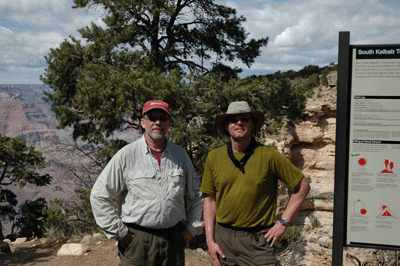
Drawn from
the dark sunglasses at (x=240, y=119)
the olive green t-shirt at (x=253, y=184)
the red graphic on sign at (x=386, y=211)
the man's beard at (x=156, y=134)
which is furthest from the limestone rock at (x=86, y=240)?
the red graphic on sign at (x=386, y=211)

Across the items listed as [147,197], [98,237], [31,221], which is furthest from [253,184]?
[31,221]

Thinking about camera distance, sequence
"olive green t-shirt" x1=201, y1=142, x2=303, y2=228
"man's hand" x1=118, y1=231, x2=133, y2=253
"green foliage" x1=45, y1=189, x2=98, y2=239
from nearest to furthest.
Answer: "olive green t-shirt" x1=201, y1=142, x2=303, y2=228 → "man's hand" x1=118, y1=231, x2=133, y2=253 → "green foliage" x1=45, y1=189, x2=98, y2=239

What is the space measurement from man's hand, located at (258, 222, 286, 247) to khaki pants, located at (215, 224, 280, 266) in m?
0.03

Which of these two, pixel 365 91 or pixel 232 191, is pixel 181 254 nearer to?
pixel 232 191

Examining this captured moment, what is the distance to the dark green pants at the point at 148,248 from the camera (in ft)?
9.98

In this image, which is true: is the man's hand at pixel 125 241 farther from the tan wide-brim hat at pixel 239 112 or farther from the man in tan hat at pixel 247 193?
the tan wide-brim hat at pixel 239 112

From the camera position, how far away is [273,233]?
279 cm

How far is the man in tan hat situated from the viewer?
110 inches

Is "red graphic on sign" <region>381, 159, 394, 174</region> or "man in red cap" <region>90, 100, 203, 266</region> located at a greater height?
"red graphic on sign" <region>381, 159, 394, 174</region>

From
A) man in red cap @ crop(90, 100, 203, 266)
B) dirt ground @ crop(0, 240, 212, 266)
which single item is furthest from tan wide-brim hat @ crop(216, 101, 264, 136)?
dirt ground @ crop(0, 240, 212, 266)

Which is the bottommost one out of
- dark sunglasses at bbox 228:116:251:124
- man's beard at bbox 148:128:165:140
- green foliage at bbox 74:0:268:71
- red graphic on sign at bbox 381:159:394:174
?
red graphic on sign at bbox 381:159:394:174

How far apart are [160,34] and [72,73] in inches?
110

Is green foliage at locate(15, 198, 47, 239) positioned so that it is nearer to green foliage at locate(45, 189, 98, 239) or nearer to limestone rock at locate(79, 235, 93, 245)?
green foliage at locate(45, 189, 98, 239)

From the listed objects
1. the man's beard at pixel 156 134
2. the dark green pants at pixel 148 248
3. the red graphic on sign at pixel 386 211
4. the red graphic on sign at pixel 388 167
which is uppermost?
the man's beard at pixel 156 134
